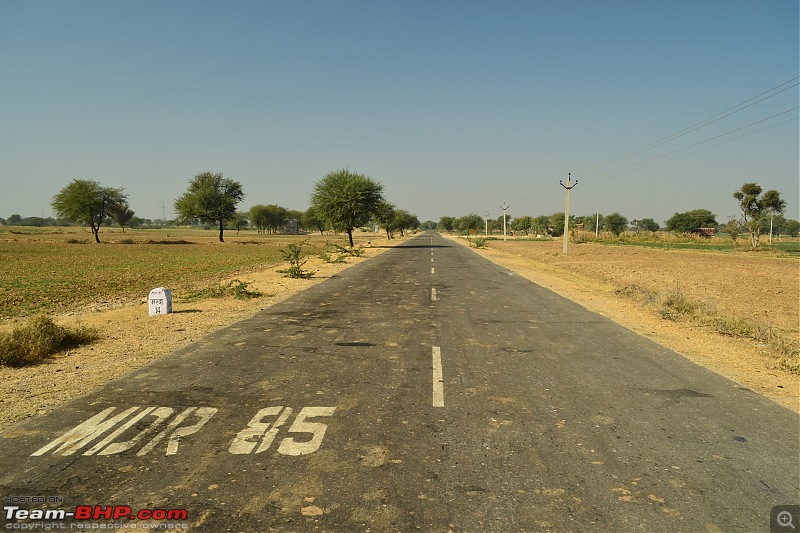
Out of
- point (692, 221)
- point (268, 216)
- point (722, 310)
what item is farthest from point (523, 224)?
point (722, 310)

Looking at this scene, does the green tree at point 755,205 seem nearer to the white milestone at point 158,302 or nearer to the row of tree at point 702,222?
the row of tree at point 702,222

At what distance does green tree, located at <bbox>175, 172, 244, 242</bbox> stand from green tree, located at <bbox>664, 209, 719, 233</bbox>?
134 m

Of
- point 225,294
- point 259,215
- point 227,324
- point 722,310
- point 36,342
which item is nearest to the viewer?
point 36,342

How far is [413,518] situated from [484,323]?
7166 millimetres

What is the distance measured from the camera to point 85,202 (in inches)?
2527

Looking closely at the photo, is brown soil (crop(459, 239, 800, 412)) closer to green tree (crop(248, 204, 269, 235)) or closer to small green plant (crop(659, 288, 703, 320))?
small green plant (crop(659, 288, 703, 320))

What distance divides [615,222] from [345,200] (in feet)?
471

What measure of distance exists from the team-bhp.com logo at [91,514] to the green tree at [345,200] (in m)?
45.2

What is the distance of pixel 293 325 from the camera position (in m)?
9.81

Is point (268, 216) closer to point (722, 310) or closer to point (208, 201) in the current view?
point (208, 201)

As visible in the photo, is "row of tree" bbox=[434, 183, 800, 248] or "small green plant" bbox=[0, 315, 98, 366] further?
"row of tree" bbox=[434, 183, 800, 248]

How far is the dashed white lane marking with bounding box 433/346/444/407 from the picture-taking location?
17.3 feet

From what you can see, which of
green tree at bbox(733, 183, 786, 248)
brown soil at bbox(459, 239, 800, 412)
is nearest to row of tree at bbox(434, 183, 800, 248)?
green tree at bbox(733, 183, 786, 248)

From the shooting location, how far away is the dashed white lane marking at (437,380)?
528 centimetres
